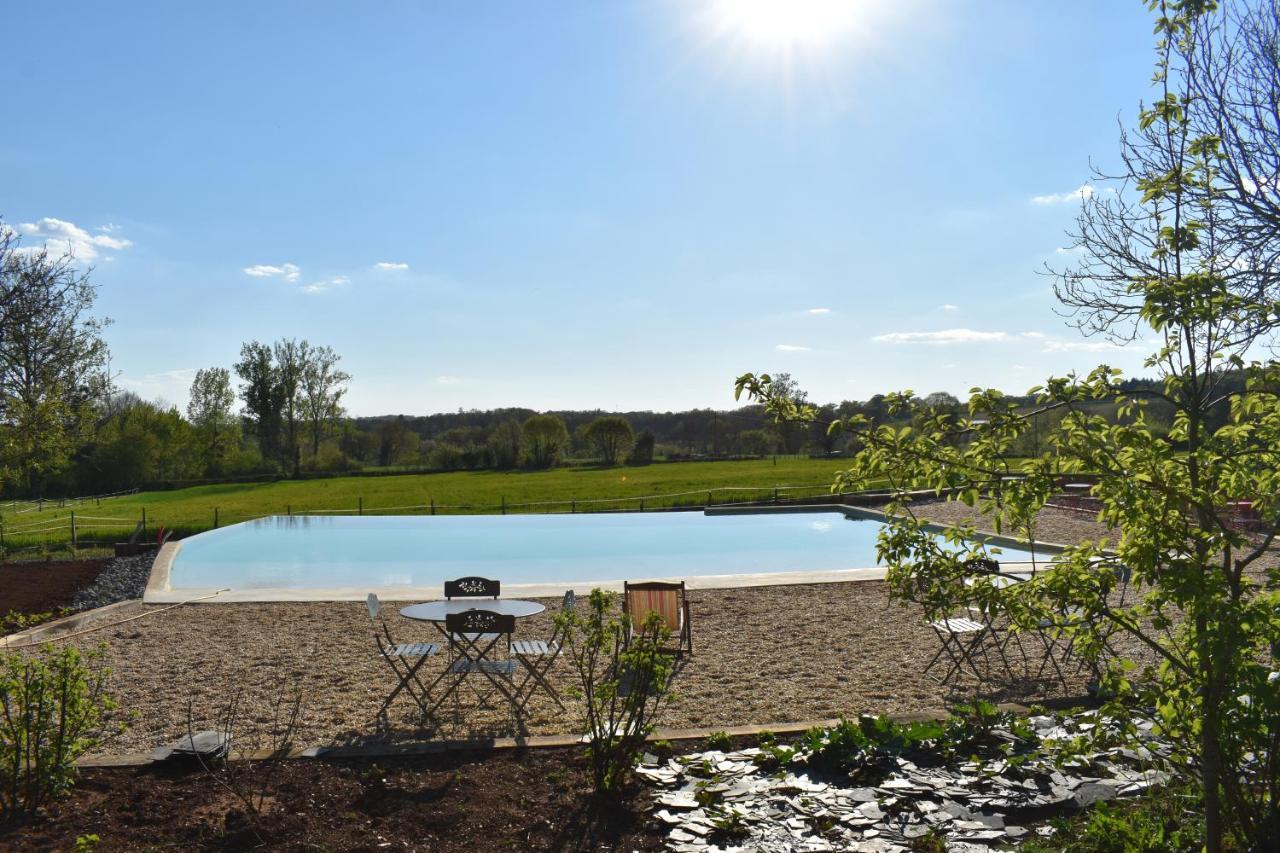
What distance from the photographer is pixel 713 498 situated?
1053 inches

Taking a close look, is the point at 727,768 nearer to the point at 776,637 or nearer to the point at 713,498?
the point at 776,637

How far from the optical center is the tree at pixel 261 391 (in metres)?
55.2

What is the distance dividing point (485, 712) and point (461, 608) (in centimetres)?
111

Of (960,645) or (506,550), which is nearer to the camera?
(960,645)

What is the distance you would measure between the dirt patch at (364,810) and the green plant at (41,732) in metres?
0.14

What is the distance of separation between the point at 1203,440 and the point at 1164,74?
4.89ft

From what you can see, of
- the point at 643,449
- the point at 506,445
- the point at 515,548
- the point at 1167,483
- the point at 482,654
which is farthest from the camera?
the point at 643,449

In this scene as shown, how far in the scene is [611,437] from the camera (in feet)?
168

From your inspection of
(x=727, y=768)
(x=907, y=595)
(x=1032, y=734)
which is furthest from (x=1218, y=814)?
(x=727, y=768)

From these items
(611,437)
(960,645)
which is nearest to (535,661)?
(960,645)

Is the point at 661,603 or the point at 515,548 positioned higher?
the point at 661,603

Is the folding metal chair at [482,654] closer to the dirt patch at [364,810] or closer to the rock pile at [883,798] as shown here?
the dirt patch at [364,810]

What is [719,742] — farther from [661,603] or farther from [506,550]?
[506,550]

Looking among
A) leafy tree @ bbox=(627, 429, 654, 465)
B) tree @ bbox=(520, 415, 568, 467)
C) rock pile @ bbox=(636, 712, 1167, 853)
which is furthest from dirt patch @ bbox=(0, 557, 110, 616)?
leafy tree @ bbox=(627, 429, 654, 465)
